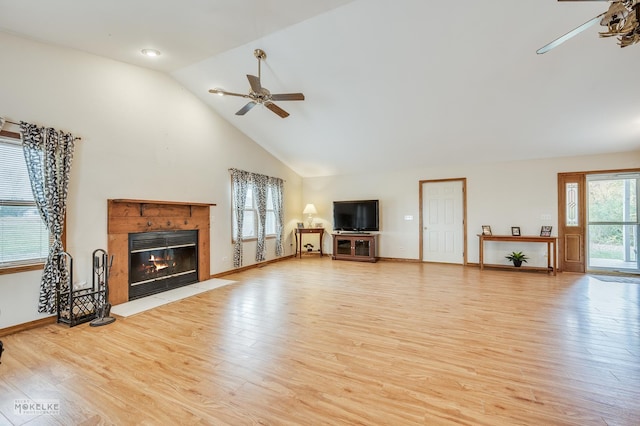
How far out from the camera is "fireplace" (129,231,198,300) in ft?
13.9

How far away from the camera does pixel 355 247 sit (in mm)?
7613

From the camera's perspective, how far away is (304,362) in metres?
2.38

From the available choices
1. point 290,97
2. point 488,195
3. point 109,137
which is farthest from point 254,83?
point 488,195

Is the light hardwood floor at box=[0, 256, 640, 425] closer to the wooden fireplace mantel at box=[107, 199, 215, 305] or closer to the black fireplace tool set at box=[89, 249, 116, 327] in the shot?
the black fireplace tool set at box=[89, 249, 116, 327]

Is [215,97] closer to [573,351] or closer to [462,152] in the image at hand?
[462,152]

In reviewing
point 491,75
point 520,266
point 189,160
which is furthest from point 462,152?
point 189,160

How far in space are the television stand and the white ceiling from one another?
2705 millimetres

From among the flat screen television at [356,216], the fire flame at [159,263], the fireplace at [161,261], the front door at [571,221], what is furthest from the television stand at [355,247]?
the fire flame at [159,263]

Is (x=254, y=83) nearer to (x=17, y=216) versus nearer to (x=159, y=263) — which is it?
(x=17, y=216)

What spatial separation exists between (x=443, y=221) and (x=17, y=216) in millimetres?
7608

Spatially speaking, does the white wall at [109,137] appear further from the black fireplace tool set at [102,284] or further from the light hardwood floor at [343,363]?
the light hardwood floor at [343,363]

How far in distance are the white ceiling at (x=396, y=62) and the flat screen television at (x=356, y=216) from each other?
2156 mm

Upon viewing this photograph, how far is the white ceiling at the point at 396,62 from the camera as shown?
3.07 meters

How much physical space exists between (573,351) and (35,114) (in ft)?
20.0
